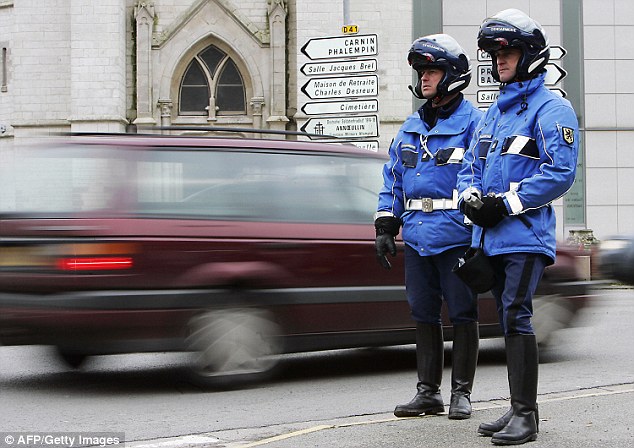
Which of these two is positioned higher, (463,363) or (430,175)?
(430,175)

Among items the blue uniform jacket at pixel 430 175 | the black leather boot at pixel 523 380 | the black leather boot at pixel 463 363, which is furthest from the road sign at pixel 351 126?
the black leather boot at pixel 523 380

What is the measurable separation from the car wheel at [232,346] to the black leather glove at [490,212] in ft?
8.41

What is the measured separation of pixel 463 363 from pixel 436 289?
0.43 m

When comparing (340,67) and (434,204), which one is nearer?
(434,204)

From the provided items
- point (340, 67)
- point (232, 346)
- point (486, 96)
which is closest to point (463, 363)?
point (232, 346)

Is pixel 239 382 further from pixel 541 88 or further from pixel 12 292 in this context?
pixel 541 88

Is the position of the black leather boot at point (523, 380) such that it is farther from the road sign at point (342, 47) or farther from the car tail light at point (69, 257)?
the road sign at point (342, 47)

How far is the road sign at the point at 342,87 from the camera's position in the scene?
16.0m

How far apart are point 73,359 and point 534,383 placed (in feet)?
13.8

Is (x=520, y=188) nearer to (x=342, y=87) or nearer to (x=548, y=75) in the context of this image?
(x=548, y=75)

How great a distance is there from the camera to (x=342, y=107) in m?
16.2

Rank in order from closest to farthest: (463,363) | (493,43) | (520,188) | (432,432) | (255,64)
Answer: (520,188), (493,43), (432,432), (463,363), (255,64)

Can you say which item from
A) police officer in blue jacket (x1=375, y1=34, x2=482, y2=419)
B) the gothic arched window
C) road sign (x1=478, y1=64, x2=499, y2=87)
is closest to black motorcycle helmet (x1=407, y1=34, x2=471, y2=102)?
police officer in blue jacket (x1=375, y1=34, x2=482, y2=419)

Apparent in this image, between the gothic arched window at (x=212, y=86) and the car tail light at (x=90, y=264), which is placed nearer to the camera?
the car tail light at (x=90, y=264)
